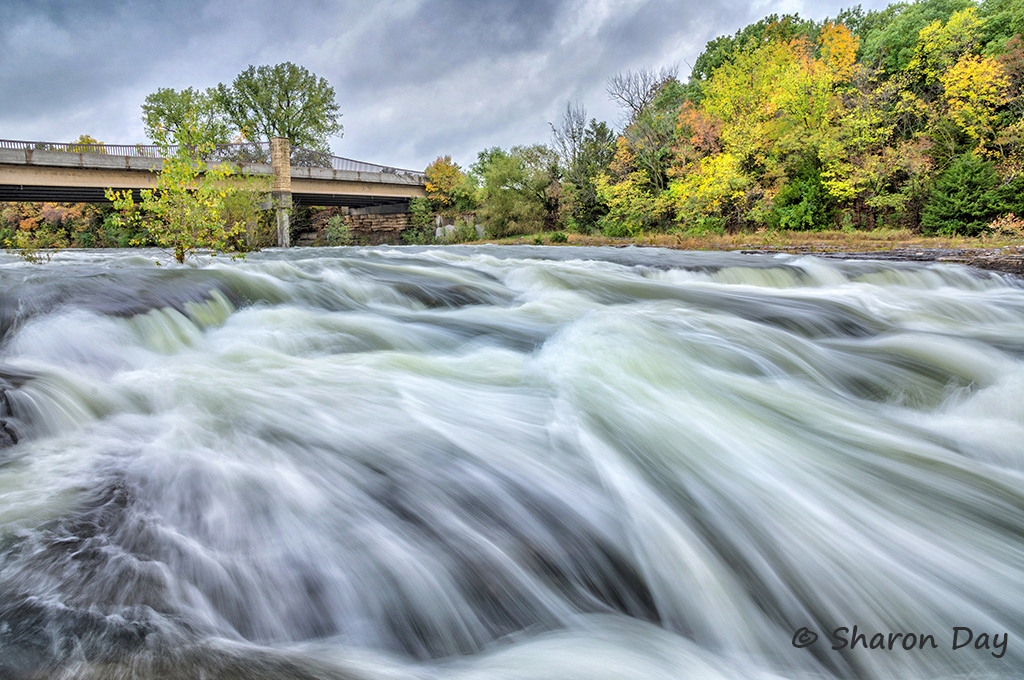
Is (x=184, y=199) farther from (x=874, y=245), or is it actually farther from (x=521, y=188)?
(x=521, y=188)

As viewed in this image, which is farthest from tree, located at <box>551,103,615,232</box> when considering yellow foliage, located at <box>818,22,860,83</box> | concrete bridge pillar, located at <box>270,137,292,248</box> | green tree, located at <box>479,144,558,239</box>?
concrete bridge pillar, located at <box>270,137,292,248</box>

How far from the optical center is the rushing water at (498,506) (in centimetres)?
137

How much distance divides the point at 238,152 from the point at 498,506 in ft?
116

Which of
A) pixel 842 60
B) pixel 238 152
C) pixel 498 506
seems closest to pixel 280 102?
pixel 238 152

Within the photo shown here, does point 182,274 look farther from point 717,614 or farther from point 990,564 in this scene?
point 990,564

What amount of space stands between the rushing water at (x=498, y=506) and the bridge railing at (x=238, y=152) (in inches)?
924

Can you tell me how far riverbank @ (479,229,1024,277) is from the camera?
899cm

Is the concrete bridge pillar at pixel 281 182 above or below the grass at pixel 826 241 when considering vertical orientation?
above

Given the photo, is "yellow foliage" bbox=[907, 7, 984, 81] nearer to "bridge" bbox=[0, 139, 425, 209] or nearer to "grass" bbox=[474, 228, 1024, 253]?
"grass" bbox=[474, 228, 1024, 253]

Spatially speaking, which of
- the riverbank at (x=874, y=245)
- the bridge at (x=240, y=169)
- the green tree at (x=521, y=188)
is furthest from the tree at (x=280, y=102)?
the riverbank at (x=874, y=245)

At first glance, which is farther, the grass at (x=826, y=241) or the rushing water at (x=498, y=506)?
the grass at (x=826, y=241)

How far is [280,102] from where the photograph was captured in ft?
140

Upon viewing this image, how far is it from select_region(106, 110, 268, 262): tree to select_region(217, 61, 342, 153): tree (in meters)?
39.0

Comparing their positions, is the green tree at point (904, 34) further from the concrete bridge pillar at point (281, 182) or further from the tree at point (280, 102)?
the tree at point (280, 102)
